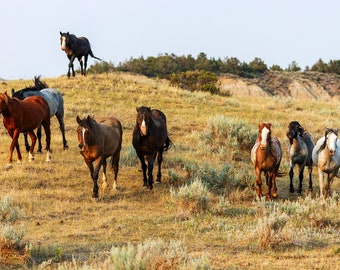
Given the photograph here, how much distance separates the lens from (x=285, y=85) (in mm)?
52594

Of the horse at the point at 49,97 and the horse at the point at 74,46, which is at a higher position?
the horse at the point at 74,46

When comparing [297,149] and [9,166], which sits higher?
[297,149]

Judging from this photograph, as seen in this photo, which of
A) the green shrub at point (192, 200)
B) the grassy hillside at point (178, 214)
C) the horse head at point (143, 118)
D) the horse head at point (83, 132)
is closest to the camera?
the grassy hillside at point (178, 214)

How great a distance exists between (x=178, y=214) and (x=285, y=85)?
4450 centimetres

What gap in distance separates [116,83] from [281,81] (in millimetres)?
28227

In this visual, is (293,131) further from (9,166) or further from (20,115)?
(9,166)

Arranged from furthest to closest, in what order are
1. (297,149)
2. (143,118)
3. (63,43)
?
1. (63,43)
2. (297,149)
3. (143,118)

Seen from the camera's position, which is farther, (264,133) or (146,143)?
(146,143)

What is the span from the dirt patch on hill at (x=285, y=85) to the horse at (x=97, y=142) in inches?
1416

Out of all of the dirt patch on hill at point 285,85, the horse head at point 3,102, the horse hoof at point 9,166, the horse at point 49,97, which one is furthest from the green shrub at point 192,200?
the dirt patch on hill at point 285,85

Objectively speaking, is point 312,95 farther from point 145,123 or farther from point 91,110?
point 145,123

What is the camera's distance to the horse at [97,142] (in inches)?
430

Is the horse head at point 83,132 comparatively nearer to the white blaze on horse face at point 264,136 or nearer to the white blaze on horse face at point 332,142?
the white blaze on horse face at point 264,136

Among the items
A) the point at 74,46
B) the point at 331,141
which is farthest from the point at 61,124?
the point at 74,46
